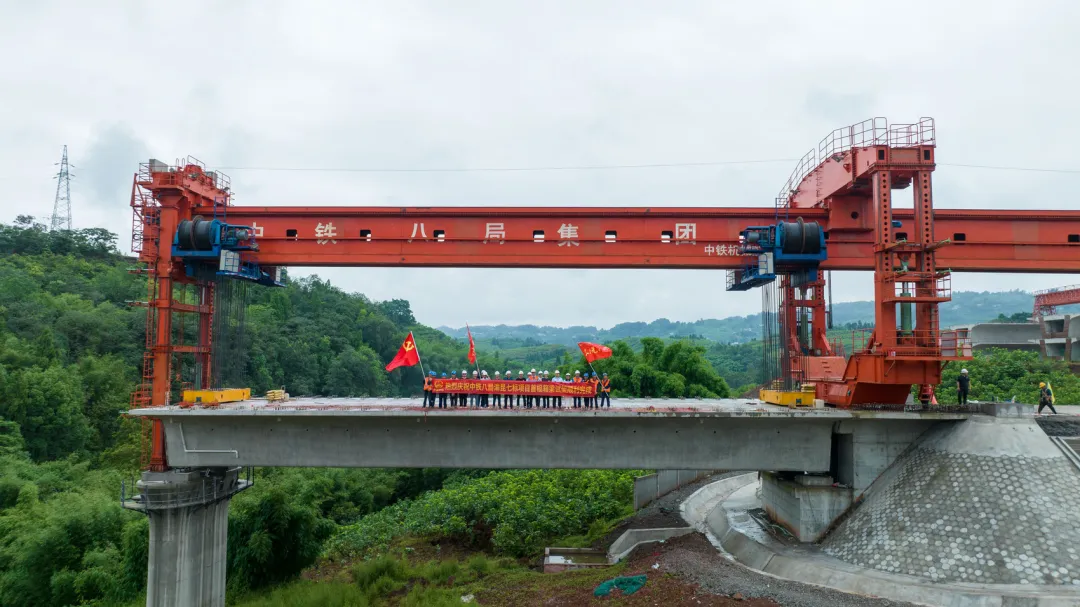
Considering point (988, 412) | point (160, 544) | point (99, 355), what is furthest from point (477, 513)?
point (99, 355)

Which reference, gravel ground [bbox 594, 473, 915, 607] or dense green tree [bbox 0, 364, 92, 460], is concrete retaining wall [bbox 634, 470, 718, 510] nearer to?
gravel ground [bbox 594, 473, 915, 607]

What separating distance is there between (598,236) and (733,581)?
35.5 feet

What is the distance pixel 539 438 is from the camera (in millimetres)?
17688

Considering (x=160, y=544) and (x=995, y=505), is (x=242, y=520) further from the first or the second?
(x=995, y=505)

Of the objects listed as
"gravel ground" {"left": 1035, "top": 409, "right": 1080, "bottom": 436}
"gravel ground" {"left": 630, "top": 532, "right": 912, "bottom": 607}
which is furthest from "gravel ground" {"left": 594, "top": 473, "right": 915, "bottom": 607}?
"gravel ground" {"left": 1035, "top": 409, "right": 1080, "bottom": 436}

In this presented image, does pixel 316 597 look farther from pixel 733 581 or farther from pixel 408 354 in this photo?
pixel 733 581

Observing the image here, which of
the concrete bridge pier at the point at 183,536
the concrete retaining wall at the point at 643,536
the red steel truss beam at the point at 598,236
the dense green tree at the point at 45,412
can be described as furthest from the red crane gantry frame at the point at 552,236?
the dense green tree at the point at 45,412

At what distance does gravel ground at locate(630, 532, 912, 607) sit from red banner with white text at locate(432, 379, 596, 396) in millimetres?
5037

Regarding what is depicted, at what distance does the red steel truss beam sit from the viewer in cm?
1955

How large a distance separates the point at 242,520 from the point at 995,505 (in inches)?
896

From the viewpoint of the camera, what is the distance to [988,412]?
661 inches

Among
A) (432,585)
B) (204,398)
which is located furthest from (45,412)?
(432,585)

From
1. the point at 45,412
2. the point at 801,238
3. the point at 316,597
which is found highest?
the point at 801,238

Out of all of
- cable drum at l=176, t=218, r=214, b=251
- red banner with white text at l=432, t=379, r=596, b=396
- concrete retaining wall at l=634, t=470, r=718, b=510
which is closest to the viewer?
red banner with white text at l=432, t=379, r=596, b=396
